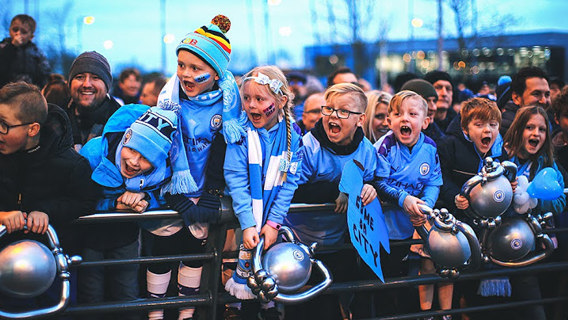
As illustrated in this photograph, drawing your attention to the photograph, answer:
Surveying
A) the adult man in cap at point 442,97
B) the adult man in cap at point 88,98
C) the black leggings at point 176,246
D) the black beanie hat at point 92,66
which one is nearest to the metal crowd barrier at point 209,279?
the black leggings at point 176,246

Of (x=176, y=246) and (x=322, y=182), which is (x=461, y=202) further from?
(x=176, y=246)

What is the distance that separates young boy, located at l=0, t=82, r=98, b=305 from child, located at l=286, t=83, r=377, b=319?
1313 millimetres

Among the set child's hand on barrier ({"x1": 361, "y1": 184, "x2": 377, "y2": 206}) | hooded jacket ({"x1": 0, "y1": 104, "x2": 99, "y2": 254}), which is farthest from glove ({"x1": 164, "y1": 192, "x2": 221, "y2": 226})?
child's hand on barrier ({"x1": 361, "y1": 184, "x2": 377, "y2": 206})

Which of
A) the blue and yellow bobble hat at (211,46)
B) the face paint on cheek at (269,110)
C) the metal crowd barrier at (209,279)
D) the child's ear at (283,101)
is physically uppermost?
the blue and yellow bobble hat at (211,46)

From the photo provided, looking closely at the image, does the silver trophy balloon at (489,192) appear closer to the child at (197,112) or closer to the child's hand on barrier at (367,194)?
the child's hand on barrier at (367,194)

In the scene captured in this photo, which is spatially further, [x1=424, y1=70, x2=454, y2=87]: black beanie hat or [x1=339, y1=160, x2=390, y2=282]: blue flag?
[x1=424, y1=70, x2=454, y2=87]: black beanie hat

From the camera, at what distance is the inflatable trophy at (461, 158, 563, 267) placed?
3256 mm

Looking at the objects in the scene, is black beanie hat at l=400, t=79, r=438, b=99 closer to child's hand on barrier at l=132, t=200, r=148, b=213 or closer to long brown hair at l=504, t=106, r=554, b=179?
long brown hair at l=504, t=106, r=554, b=179

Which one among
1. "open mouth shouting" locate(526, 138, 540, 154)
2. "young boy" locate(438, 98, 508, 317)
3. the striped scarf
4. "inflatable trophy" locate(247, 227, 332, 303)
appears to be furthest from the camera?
"open mouth shouting" locate(526, 138, 540, 154)

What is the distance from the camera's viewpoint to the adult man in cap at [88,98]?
403 centimetres

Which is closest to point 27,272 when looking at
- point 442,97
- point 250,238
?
point 250,238

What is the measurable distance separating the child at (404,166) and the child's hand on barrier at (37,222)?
78.6 inches

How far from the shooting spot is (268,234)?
3020 millimetres

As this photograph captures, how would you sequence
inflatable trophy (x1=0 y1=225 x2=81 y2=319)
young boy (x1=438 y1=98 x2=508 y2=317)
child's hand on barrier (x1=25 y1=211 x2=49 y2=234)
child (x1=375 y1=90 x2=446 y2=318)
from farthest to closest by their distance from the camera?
young boy (x1=438 y1=98 x2=508 y2=317)
child (x1=375 y1=90 x2=446 y2=318)
child's hand on barrier (x1=25 y1=211 x2=49 y2=234)
inflatable trophy (x1=0 y1=225 x2=81 y2=319)
